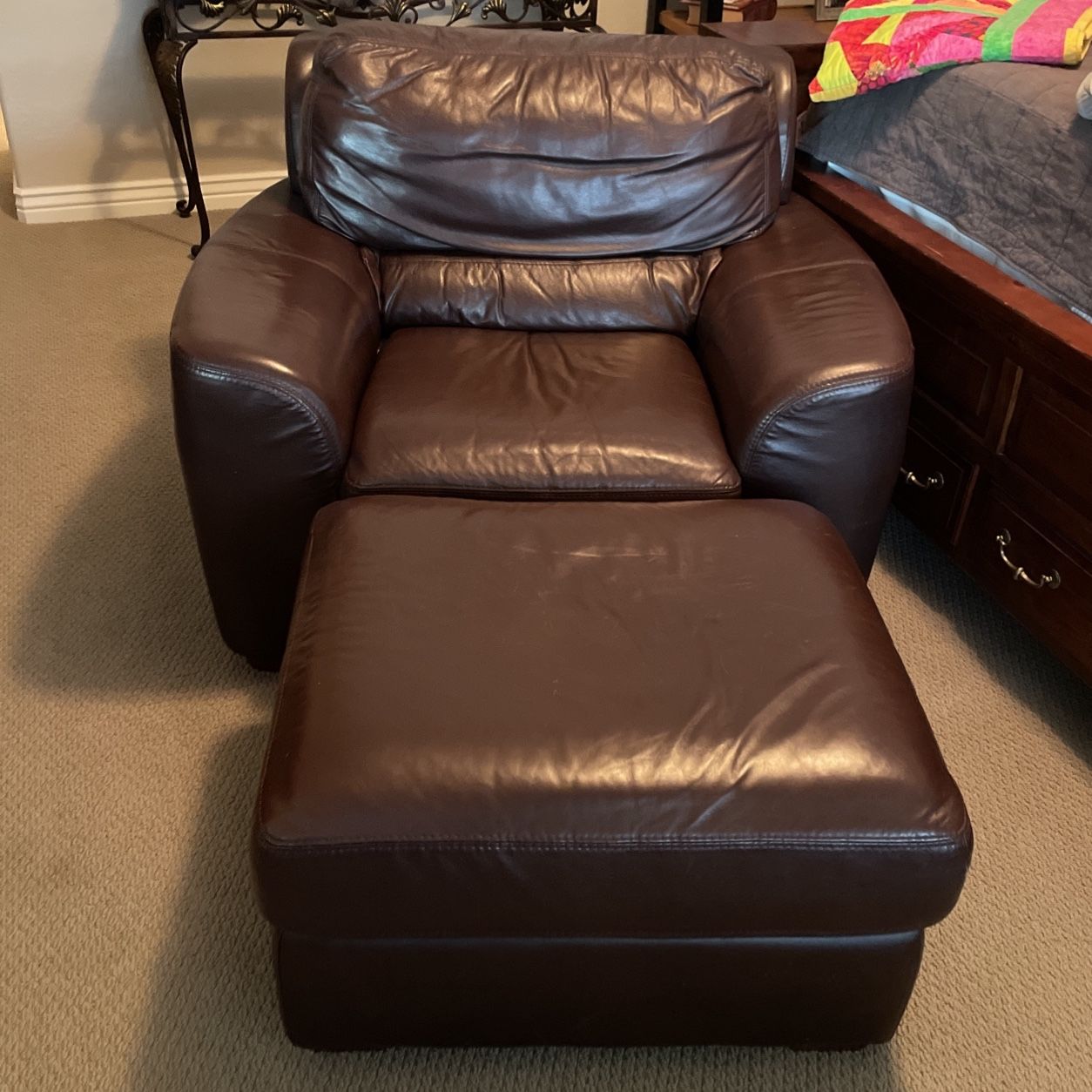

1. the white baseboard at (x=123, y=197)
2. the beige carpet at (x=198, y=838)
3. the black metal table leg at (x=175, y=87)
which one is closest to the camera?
the beige carpet at (x=198, y=838)

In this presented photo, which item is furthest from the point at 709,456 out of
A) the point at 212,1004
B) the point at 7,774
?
the point at 7,774

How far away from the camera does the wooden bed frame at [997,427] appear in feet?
5.43

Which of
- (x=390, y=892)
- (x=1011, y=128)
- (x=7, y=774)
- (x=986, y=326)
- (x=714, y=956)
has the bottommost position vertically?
(x=7, y=774)

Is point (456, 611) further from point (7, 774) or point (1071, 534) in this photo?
point (1071, 534)

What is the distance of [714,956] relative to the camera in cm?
116

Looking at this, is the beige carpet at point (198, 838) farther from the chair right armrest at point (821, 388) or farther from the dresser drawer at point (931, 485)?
the chair right armrest at point (821, 388)

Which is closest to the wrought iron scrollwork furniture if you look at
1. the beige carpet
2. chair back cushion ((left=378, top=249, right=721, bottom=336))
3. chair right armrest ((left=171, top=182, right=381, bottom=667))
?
the beige carpet

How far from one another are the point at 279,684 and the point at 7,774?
65 cm

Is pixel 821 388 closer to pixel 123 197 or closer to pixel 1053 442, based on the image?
pixel 1053 442

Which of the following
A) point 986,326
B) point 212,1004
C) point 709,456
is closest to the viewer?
point 212,1004

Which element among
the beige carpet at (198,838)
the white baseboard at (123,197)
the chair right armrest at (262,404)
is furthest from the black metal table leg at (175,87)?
the chair right armrest at (262,404)

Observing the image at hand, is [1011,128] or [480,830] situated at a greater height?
[1011,128]

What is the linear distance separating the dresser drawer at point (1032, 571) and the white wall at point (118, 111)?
2159 mm

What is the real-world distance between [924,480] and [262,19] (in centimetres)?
214
